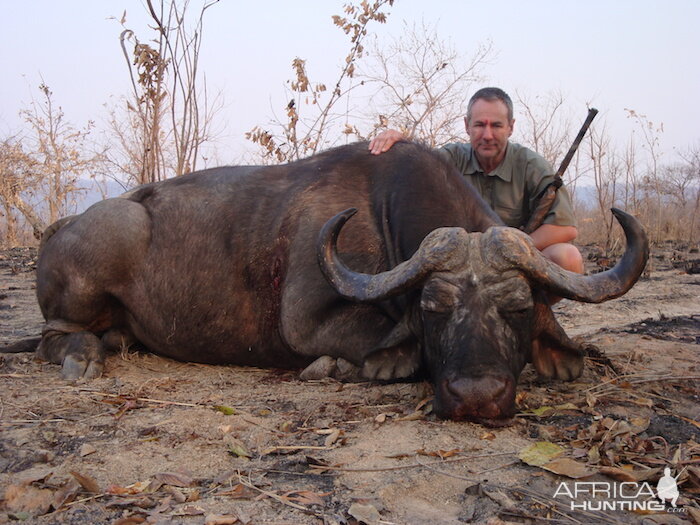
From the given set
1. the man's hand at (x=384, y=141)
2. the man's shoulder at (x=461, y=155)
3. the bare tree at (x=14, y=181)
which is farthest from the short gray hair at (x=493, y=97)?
the bare tree at (x=14, y=181)

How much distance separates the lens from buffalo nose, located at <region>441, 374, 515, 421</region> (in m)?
2.86

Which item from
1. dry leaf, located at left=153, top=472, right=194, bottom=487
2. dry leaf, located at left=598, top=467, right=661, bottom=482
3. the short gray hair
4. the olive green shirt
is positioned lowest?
dry leaf, located at left=598, top=467, right=661, bottom=482

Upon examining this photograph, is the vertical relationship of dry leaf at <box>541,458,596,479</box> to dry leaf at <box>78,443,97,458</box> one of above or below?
below

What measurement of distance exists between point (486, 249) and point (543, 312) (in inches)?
22.5

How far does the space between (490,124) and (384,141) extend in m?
1.08

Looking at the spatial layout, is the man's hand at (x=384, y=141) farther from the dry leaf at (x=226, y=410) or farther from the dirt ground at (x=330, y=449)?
the dry leaf at (x=226, y=410)

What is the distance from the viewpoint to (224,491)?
223 cm

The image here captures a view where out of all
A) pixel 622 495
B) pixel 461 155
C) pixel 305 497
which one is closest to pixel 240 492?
pixel 305 497

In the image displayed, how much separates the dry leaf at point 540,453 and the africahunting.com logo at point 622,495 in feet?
0.60

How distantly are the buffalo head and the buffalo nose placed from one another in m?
0.02

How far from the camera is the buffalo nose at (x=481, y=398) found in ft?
9.39

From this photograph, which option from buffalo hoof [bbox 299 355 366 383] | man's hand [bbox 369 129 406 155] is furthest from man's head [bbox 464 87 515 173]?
buffalo hoof [bbox 299 355 366 383]

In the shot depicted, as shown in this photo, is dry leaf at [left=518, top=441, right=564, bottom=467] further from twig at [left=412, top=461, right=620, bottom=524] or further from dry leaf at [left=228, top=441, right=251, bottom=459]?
dry leaf at [left=228, top=441, right=251, bottom=459]

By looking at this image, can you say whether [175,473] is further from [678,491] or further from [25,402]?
[678,491]
